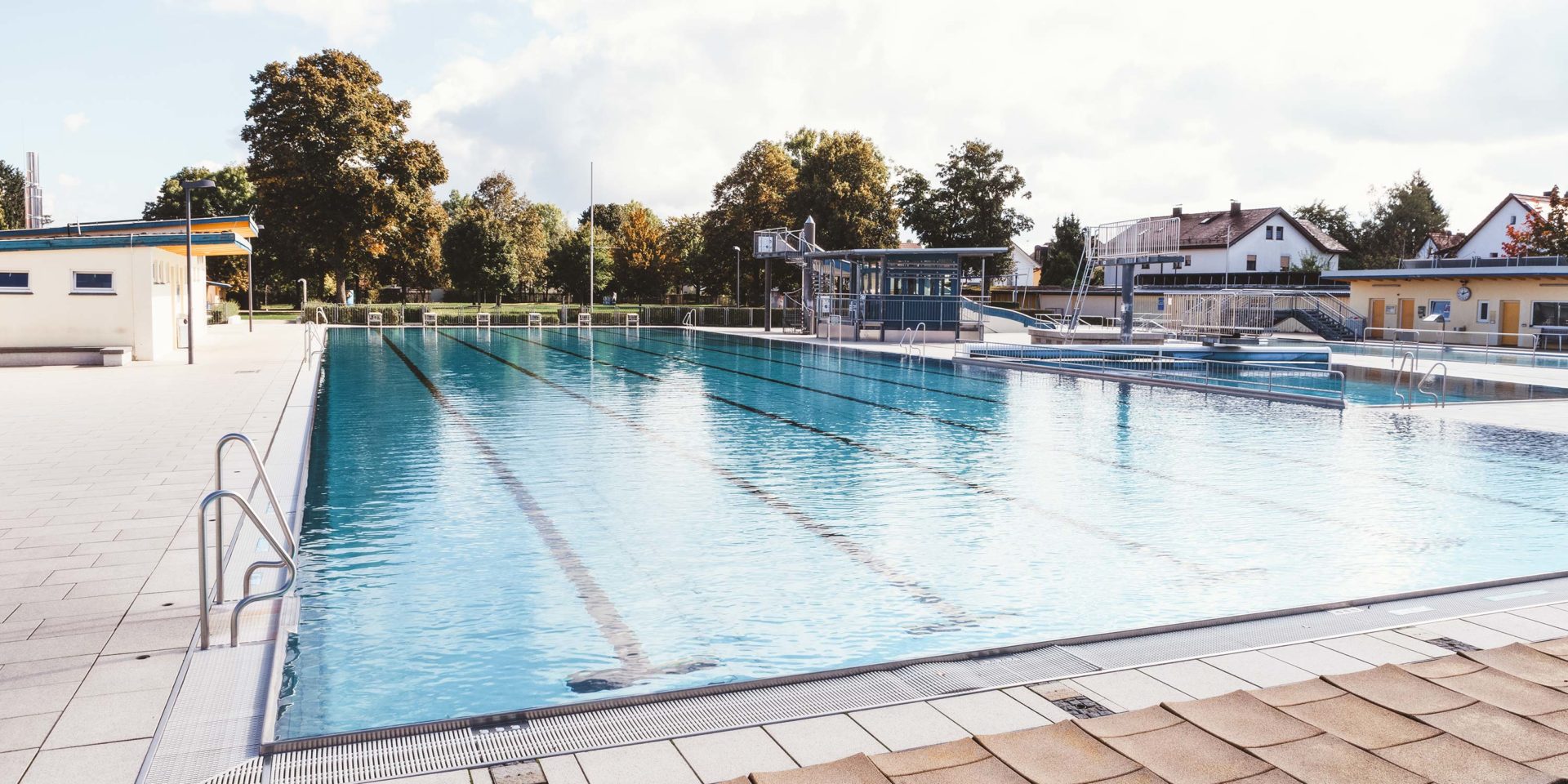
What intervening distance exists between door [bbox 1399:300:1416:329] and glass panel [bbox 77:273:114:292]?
142 ft

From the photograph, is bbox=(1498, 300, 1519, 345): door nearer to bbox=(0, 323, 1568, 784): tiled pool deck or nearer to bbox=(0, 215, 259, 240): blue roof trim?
bbox=(0, 323, 1568, 784): tiled pool deck

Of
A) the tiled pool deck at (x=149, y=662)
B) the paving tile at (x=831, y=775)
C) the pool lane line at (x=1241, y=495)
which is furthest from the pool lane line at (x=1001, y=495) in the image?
the paving tile at (x=831, y=775)

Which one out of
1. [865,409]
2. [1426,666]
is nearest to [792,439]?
[865,409]

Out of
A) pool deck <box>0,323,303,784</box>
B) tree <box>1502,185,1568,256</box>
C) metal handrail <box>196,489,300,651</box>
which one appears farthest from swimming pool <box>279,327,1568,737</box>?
tree <box>1502,185,1568,256</box>

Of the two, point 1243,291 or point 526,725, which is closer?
point 526,725

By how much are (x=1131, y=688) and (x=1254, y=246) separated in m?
66.8

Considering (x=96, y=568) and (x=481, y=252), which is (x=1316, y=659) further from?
(x=481, y=252)

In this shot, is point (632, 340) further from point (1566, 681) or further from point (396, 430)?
point (1566, 681)

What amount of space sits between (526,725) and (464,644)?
1.46 m

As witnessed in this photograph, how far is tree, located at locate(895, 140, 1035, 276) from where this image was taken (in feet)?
191

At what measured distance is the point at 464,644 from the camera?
5129 millimetres

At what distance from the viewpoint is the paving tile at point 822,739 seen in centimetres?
348

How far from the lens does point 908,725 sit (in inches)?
148

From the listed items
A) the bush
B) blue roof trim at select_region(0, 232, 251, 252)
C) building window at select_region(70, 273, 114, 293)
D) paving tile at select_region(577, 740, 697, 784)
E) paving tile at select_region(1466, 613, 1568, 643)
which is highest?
blue roof trim at select_region(0, 232, 251, 252)
